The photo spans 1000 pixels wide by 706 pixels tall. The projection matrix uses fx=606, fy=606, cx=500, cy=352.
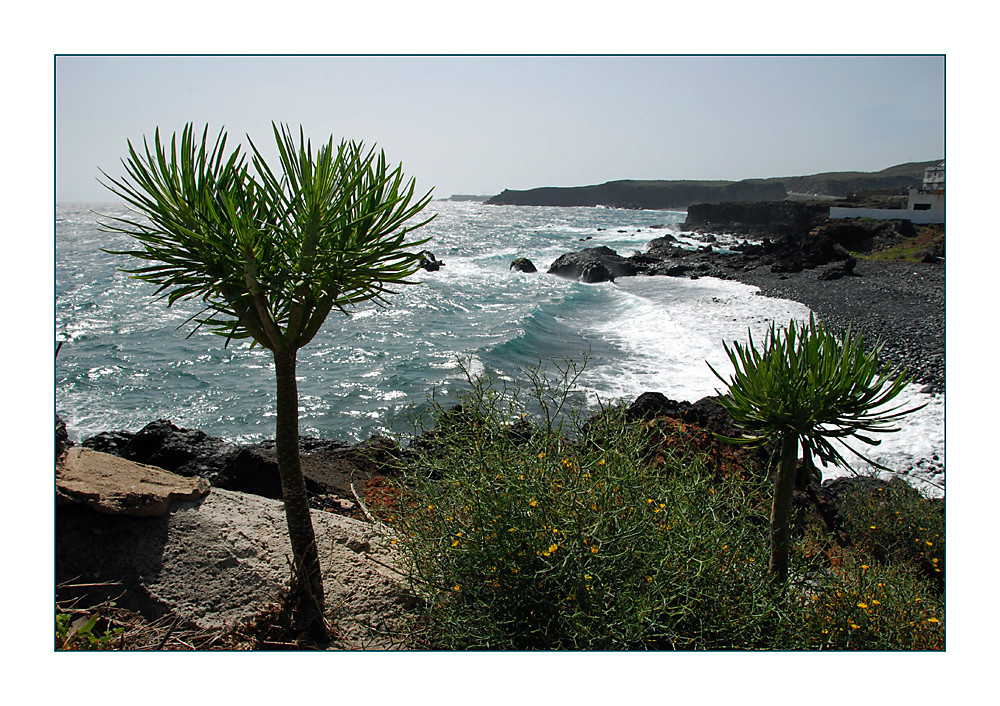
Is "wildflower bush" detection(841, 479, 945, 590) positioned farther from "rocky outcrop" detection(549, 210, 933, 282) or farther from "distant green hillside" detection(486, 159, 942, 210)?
"rocky outcrop" detection(549, 210, 933, 282)

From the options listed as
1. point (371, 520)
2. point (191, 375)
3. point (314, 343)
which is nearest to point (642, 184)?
point (314, 343)

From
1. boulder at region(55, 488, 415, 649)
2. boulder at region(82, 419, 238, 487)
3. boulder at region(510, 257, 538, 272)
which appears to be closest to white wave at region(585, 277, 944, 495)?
boulder at region(510, 257, 538, 272)

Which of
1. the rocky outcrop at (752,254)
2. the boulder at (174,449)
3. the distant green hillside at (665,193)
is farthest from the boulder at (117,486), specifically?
the rocky outcrop at (752,254)

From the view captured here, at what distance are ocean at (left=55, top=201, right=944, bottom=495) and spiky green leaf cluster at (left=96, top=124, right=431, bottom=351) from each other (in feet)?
3.54

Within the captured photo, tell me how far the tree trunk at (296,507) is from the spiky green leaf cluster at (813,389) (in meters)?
1.44

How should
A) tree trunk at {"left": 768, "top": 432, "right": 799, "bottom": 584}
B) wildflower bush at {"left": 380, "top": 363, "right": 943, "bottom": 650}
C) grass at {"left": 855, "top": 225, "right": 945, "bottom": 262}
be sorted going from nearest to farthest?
wildflower bush at {"left": 380, "top": 363, "right": 943, "bottom": 650}, tree trunk at {"left": 768, "top": 432, "right": 799, "bottom": 584}, grass at {"left": 855, "top": 225, "right": 945, "bottom": 262}

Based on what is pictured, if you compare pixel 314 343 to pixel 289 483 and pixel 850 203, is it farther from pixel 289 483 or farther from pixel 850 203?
pixel 850 203

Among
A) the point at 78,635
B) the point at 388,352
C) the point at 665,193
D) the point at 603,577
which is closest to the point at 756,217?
the point at 665,193

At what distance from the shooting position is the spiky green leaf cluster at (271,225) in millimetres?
1673

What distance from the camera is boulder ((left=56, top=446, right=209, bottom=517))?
2.40 m

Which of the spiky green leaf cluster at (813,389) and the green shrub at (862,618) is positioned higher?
the spiky green leaf cluster at (813,389)

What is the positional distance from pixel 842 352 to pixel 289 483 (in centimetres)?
191

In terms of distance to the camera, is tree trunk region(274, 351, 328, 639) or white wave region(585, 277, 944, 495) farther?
white wave region(585, 277, 944, 495)

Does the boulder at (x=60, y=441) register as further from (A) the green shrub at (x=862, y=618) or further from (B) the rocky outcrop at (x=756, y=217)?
(B) the rocky outcrop at (x=756, y=217)
